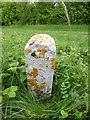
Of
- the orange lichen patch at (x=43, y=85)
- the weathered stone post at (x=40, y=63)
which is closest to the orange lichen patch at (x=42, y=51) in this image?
the weathered stone post at (x=40, y=63)

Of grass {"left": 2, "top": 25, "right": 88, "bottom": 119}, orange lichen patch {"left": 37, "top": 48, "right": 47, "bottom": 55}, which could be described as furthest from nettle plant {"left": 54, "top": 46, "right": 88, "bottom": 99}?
orange lichen patch {"left": 37, "top": 48, "right": 47, "bottom": 55}

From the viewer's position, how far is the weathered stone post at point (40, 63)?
2.02 m

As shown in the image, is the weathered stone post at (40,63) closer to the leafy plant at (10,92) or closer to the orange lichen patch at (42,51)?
the orange lichen patch at (42,51)

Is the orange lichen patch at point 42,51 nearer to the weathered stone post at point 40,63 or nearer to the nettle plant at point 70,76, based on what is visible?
the weathered stone post at point 40,63

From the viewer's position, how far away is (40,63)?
2027mm

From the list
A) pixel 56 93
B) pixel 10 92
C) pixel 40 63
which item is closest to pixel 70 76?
pixel 56 93

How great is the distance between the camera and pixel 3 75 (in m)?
2.16

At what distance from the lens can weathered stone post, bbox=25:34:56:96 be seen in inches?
79.4

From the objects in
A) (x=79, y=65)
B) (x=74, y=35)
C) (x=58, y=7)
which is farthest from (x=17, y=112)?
(x=58, y=7)

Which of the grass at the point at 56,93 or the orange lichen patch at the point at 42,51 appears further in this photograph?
the orange lichen patch at the point at 42,51

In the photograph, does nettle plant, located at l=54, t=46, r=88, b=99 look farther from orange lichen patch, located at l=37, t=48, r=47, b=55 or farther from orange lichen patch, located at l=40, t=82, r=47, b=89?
orange lichen patch, located at l=37, t=48, r=47, b=55

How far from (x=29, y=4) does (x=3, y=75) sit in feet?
8.88

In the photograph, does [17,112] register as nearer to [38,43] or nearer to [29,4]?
[38,43]

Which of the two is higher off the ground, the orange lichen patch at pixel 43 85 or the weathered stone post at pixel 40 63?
the weathered stone post at pixel 40 63
